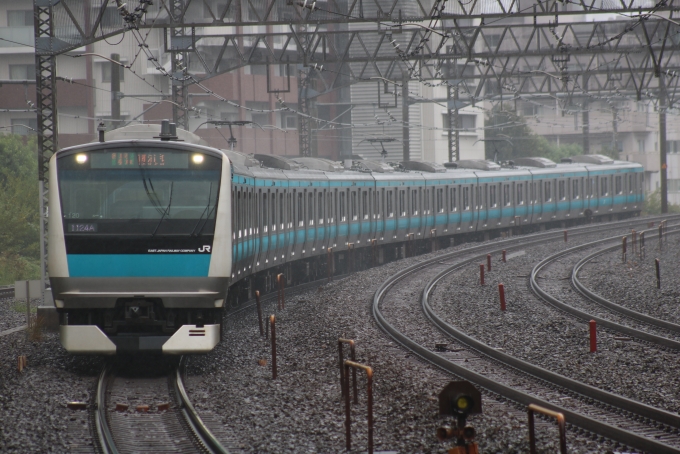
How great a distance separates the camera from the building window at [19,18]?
5037 centimetres

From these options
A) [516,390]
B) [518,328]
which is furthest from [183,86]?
[516,390]

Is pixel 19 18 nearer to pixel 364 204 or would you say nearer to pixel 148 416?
pixel 364 204

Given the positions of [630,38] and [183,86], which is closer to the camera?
[183,86]

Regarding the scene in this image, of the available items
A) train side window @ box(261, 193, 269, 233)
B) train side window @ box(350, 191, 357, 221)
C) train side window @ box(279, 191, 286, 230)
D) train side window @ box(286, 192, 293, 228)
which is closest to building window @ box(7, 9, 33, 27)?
train side window @ box(350, 191, 357, 221)

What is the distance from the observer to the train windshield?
11.0 metres

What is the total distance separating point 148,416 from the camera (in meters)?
9.19

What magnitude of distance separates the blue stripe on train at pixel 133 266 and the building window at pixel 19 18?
4298 cm

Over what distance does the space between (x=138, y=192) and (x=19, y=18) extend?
43.3 metres

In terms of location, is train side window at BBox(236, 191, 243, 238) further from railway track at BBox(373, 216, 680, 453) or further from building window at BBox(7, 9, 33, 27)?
building window at BBox(7, 9, 33, 27)

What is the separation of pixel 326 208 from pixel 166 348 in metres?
13.3

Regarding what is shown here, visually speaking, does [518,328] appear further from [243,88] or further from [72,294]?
[243,88]

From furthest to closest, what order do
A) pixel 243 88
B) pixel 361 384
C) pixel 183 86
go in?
pixel 243 88, pixel 183 86, pixel 361 384

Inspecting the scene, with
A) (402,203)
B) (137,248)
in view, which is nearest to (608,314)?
(137,248)

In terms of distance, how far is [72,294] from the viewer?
10859 millimetres
